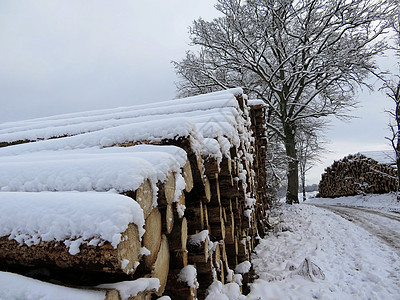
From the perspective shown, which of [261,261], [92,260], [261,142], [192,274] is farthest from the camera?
[261,142]

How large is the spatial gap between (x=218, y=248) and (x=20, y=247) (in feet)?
5.73

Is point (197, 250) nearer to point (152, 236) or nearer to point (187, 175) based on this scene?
point (187, 175)

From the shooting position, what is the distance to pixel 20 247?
33.0 inches

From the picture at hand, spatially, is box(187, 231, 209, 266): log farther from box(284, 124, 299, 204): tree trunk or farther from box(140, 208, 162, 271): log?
box(284, 124, 299, 204): tree trunk

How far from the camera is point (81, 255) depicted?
2.56 feet

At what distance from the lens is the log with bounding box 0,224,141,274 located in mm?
769

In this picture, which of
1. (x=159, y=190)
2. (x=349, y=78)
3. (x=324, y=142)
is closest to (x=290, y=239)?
(x=159, y=190)

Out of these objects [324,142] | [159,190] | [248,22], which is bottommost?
[159,190]

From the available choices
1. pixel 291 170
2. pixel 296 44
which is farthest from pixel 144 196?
pixel 296 44

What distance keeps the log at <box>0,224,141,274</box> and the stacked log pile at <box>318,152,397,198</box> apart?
517 inches

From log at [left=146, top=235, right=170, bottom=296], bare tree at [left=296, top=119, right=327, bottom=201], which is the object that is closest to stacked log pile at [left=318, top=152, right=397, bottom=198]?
bare tree at [left=296, top=119, right=327, bottom=201]

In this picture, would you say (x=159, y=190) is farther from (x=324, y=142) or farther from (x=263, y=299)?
(x=324, y=142)

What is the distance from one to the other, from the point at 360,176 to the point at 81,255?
1678cm

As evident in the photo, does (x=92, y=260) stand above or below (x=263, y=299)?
above
